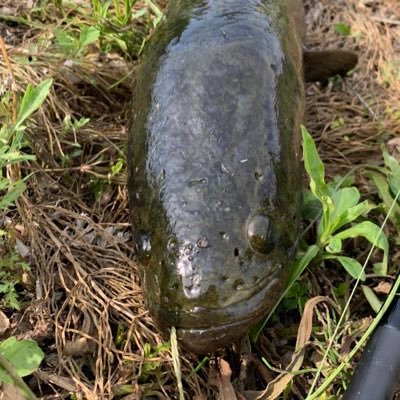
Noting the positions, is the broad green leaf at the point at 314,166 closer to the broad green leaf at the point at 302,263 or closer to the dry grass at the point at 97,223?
the broad green leaf at the point at 302,263

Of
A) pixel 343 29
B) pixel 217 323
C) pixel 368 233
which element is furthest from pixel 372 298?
pixel 343 29

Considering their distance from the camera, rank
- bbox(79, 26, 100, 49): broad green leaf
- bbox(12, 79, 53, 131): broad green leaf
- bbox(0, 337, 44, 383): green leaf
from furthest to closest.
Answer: bbox(79, 26, 100, 49): broad green leaf → bbox(12, 79, 53, 131): broad green leaf → bbox(0, 337, 44, 383): green leaf

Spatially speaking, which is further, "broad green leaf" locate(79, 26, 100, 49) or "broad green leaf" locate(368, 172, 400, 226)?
"broad green leaf" locate(79, 26, 100, 49)

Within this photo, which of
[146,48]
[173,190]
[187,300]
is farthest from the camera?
[146,48]

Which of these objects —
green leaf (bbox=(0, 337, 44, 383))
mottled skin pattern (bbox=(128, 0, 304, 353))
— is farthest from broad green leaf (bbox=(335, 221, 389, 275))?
green leaf (bbox=(0, 337, 44, 383))

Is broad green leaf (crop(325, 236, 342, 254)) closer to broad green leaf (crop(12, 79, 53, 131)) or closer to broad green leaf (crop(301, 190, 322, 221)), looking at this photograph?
broad green leaf (crop(301, 190, 322, 221))

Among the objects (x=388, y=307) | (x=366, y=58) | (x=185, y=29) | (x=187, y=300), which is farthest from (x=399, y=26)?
(x=187, y=300)

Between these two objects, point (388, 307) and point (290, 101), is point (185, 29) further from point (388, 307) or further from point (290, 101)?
point (388, 307)
